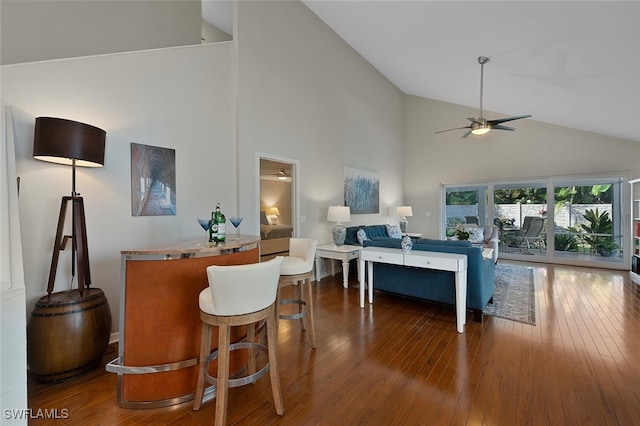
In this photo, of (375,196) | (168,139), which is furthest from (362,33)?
(168,139)

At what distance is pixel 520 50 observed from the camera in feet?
12.1

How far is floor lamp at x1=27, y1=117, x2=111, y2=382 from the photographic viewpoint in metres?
1.98

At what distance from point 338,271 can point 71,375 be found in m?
4.15

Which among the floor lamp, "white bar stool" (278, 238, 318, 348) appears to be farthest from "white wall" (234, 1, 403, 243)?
the floor lamp

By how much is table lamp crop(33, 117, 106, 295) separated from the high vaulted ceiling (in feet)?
13.7

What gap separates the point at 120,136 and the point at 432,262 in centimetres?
353

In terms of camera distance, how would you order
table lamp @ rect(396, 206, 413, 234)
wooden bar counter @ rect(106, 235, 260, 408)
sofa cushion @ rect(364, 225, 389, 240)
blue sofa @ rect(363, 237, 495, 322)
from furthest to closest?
table lamp @ rect(396, 206, 413, 234)
sofa cushion @ rect(364, 225, 389, 240)
blue sofa @ rect(363, 237, 495, 322)
wooden bar counter @ rect(106, 235, 260, 408)

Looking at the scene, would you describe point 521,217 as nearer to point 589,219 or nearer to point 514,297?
point 589,219

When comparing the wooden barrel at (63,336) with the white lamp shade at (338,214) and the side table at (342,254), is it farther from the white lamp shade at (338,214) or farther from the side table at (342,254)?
the white lamp shade at (338,214)

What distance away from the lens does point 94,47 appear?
8.91ft

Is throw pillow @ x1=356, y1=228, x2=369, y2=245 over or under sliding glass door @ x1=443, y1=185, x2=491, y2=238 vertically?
under

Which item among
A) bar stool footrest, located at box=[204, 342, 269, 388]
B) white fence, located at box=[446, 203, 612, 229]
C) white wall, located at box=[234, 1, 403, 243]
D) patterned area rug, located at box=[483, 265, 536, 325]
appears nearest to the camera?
bar stool footrest, located at box=[204, 342, 269, 388]

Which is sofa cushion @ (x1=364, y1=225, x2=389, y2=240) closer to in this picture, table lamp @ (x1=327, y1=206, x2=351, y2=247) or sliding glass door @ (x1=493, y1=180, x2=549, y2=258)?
table lamp @ (x1=327, y1=206, x2=351, y2=247)

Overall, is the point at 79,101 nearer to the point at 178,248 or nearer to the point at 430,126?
the point at 178,248
